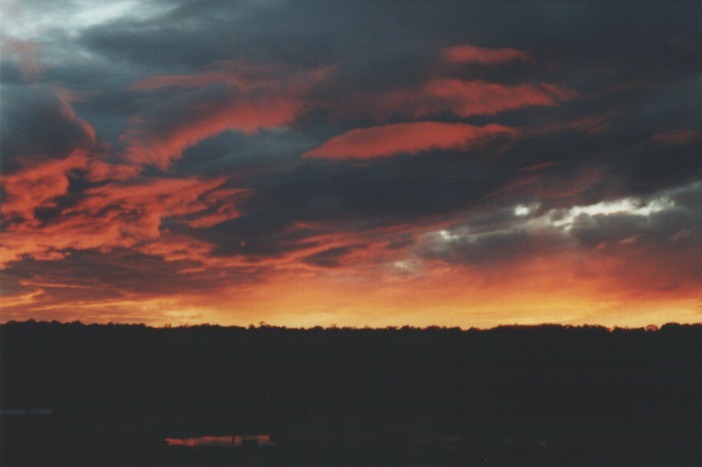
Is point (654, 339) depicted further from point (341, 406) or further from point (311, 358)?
point (341, 406)

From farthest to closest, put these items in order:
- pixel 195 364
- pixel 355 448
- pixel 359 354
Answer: pixel 359 354 < pixel 195 364 < pixel 355 448

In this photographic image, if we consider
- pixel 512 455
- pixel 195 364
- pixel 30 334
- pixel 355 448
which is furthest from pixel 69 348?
pixel 512 455

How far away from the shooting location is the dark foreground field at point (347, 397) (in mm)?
30609

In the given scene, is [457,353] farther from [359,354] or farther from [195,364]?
[195,364]

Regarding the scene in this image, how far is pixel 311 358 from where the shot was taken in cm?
7925

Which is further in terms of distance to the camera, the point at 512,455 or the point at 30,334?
the point at 30,334

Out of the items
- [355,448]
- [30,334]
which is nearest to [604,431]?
[355,448]

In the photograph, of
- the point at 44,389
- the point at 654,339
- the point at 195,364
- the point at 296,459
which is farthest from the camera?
the point at 654,339

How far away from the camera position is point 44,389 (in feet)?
196

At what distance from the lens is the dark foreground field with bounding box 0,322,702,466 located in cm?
3061

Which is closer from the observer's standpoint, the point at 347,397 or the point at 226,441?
the point at 226,441

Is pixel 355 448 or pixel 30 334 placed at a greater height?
pixel 30 334

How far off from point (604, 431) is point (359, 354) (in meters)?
45.0

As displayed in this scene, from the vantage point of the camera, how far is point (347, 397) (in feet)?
186
